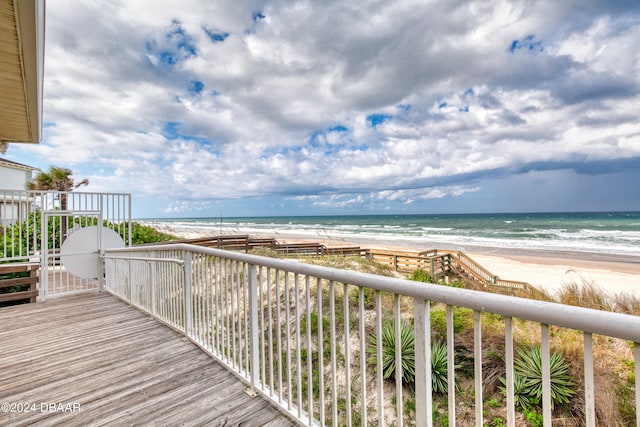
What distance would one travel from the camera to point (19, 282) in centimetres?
491

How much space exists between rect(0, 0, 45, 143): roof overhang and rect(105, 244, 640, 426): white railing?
85.1 inches

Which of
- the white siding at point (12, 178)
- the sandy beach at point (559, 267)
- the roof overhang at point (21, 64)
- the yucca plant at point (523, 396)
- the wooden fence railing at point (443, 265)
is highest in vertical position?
the white siding at point (12, 178)

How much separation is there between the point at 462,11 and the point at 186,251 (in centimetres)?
898

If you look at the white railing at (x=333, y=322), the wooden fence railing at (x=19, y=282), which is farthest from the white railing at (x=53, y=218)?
the white railing at (x=333, y=322)

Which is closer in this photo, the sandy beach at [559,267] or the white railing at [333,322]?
the white railing at [333,322]

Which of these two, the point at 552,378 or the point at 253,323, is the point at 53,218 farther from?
the point at 552,378

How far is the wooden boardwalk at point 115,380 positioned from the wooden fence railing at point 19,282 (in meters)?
1.52

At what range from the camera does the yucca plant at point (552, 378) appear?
8.05ft

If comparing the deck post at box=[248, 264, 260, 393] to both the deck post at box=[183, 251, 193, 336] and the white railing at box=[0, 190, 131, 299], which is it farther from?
the white railing at box=[0, 190, 131, 299]

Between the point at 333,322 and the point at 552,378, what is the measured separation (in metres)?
2.50

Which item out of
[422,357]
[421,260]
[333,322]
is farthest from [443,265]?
[422,357]

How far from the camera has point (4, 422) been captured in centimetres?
189

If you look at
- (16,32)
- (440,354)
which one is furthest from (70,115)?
(440,354)

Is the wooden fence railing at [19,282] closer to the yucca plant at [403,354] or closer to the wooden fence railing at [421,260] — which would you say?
the wooden fence railing at [421,260]
